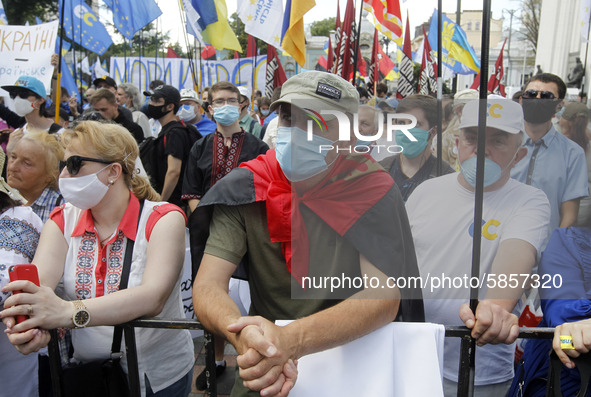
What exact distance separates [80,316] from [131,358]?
0.27 m

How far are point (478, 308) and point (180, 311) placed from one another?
1329 millimetres

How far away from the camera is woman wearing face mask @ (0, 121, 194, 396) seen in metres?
1.95

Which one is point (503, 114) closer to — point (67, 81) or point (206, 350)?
point (206, 350)

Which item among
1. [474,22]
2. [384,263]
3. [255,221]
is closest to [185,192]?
[255,221]

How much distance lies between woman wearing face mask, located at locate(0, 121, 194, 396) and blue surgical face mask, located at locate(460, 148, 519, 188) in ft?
3.84

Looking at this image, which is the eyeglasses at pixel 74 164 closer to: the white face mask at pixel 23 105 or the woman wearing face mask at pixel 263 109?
the white face mask at pixel 23 105

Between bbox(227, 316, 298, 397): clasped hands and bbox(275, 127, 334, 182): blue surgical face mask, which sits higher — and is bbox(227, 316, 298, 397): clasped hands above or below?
below

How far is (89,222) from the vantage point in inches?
82.7

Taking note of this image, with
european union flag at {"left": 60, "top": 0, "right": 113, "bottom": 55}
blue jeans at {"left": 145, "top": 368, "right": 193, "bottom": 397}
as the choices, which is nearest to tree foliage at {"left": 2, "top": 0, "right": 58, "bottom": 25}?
european union flag at {"left": 60, "top": 0, "right": 113, "bottom": 55}

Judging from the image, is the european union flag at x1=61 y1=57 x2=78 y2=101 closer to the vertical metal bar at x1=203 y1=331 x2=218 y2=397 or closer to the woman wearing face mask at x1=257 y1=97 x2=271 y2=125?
the woman wearing face mask at x1=257 y1=97 x2=271 y2=125

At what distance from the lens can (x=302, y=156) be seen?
160 cm

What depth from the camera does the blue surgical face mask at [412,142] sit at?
144cm

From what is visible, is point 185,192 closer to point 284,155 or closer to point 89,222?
point 89,222

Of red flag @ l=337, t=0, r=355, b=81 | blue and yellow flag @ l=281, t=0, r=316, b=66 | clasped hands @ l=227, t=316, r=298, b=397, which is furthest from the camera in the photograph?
red flag @ l=337, t=0, r=355, b=81
